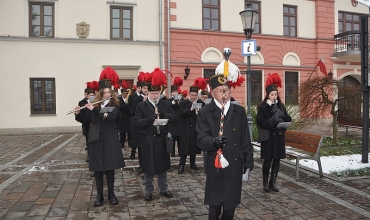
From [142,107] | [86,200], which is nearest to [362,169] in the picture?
[142,107]

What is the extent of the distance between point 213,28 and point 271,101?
13.3 meters

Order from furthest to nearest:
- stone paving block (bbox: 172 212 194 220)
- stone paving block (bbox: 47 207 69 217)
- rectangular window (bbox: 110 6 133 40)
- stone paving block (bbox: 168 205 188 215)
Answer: rectangular window (bbox: 110 6 133 40)
stone paving block (bbox: 168 205 188 215)
stone paving block (bbox: 47 207 69 217)
stone paving block (bbox: 172 212 194 220)

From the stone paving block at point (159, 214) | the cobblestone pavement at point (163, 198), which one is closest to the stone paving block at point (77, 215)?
the cobblestone pavement at point (163, 198)

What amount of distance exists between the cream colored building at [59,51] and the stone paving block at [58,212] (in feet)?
38.4

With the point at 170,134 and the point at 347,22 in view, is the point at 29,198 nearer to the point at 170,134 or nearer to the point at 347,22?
the point at 170,134

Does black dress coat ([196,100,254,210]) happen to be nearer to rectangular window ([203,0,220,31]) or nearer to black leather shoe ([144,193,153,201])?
black leather shoe ([144,193,153,201])

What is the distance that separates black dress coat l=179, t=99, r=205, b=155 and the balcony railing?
16253mm

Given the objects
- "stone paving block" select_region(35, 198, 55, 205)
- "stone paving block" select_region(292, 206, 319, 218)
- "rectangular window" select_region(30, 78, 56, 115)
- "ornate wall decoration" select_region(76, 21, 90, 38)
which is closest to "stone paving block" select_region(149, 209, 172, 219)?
"stone paving block" select_region(35, 198, 55, 205)

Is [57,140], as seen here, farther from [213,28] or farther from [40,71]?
[213,28]

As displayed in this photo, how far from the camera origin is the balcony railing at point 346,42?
19875 mm

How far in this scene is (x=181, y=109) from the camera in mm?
7496

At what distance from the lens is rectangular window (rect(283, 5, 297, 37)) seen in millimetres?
19594

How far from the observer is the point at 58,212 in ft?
15.2

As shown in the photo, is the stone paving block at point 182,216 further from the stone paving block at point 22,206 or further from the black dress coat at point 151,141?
the stone paving block at point 22,206
